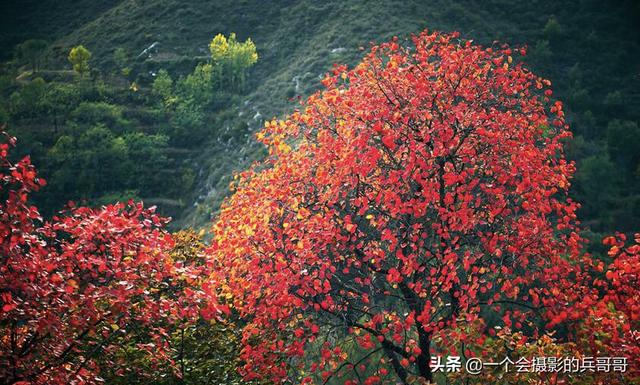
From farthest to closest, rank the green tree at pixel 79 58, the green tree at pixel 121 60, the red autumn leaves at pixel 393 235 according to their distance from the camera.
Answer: the green tree at pixel 121 60 → the green tree at pixel 79 58 → the red autumn leaves at pixel 393 235

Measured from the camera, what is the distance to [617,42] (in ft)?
236

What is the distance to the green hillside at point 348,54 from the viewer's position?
51.1 meters

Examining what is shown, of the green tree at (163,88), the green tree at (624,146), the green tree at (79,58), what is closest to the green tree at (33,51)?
the green tree at (79,58)

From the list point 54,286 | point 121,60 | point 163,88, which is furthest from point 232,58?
point 54,286

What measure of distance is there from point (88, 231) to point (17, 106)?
287 ft

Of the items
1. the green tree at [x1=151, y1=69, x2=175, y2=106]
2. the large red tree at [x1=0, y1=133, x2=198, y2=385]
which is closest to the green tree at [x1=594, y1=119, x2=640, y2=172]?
the large red tree at [x1=0, y1=133, x2=198, y2=385]

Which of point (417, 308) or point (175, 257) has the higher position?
point (417, 308)

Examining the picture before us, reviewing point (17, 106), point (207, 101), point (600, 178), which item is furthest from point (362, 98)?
point (17, 106)

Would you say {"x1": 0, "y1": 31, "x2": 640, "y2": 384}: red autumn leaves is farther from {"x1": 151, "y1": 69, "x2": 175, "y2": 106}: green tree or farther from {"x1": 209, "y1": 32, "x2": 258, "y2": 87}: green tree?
{"x1": 151, "y1": 69, "x2": 175, "y2": 106}: green tree

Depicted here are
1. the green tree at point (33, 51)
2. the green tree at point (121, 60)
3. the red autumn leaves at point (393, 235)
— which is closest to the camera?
the red autumn leaves at point (393, 235)

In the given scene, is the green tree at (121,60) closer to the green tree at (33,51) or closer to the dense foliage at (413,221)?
the green tree at (33,51)

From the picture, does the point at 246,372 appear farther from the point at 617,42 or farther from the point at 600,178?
the point at 617,42

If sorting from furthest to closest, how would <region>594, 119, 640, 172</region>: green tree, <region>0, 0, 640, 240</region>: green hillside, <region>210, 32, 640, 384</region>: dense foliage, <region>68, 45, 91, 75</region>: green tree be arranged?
1. <region>68, 45, 91, 75</region>: green tree
2. <region>0, 0, 640, 240</region>: green hillside
3. <region>594, 119, 640, 172</region>: green tree
4. <region>210, 32, 640, 384</region>: dense foliage

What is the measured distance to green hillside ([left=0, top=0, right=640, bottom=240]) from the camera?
168 feet
